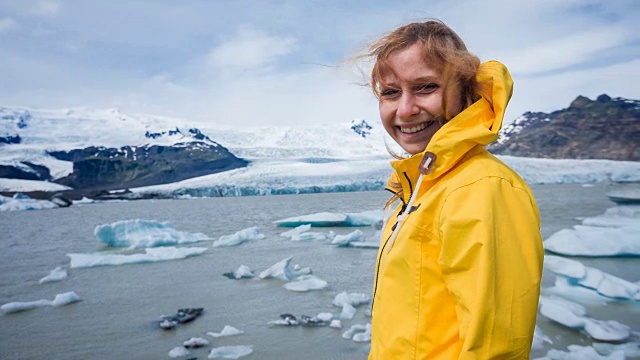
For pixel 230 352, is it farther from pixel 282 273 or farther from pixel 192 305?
pixel 282 273

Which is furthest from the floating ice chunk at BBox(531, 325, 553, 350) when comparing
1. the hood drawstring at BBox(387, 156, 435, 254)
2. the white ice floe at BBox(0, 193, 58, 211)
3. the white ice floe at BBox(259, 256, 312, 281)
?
the white ice floe at BBox(0, 193, 58, 211)

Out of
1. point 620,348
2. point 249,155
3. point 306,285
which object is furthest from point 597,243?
point 249,155

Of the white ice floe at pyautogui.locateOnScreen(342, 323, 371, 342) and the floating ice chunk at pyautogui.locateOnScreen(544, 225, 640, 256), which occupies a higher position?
the floating ice chunk at pyautogui.locateOnScreen(544, 225, 640, 256)

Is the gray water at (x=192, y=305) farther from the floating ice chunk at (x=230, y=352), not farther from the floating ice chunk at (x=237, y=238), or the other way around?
the floating ice chunk at (x=237, y=238)

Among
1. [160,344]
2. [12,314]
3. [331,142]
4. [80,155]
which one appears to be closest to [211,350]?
[160,344]

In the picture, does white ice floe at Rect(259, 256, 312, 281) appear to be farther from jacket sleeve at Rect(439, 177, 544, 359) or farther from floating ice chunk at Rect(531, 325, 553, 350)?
jacket sleeve at Rect(439, 177, 544, 359)

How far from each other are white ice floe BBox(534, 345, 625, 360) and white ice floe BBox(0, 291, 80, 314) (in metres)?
6.18

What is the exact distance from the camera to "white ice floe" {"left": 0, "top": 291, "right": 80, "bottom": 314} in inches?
246

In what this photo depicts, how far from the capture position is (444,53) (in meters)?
1.15

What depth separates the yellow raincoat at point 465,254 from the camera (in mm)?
893

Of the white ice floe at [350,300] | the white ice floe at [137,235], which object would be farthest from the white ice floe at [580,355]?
the white ice floe at [137,235]

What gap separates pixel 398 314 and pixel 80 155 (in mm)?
84775

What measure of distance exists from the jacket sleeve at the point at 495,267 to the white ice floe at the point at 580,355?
11.3 ft

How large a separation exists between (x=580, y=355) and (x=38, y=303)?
22.3ft
